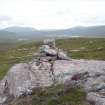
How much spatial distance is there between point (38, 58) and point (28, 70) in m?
2.81

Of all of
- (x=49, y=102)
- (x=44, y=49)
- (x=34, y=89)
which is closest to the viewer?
(x=49, y=102)

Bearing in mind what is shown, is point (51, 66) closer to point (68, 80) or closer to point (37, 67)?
point (37, 67)

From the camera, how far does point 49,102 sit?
2344 cm

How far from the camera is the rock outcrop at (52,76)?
1017 inches

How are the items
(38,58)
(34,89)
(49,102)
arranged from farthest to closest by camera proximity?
(38,58) < (34,89) < (49,102)

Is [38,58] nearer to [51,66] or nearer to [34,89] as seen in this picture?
[51,66]

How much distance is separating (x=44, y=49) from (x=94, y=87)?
10.4 m

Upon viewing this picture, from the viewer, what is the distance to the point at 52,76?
28047 millimetres

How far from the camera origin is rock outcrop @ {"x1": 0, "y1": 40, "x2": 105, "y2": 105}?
2583 cm

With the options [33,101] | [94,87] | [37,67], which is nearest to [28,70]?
[37,67]

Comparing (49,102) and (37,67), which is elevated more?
(37,67)

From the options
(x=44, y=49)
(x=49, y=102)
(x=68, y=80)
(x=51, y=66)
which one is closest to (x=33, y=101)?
(x=49, y=102)

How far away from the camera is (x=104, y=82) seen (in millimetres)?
24844

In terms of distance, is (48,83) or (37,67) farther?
(37,67)
